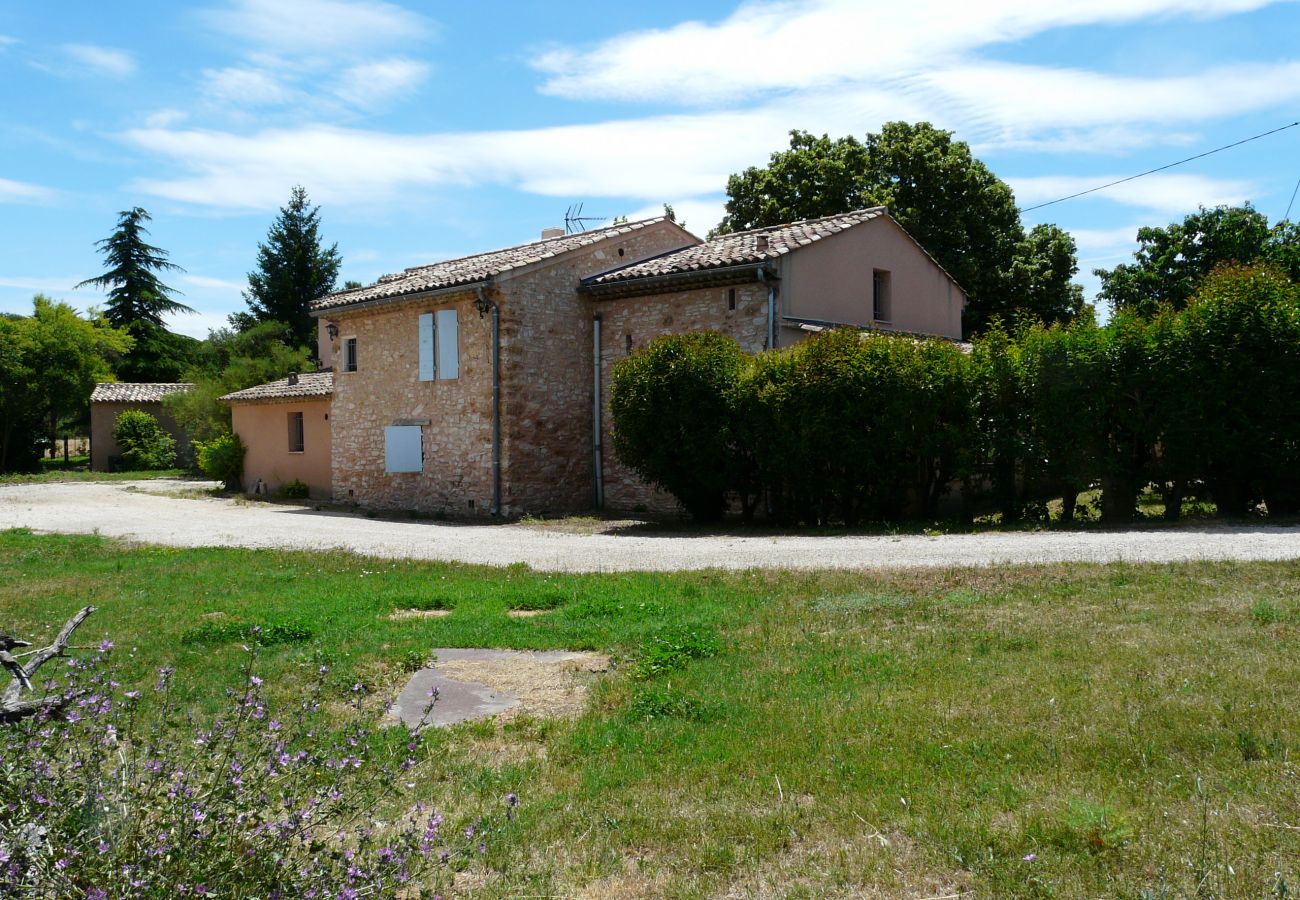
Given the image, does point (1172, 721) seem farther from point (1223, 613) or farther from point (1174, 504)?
point (1174, 504)

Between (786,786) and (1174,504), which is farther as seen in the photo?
(1174,504)

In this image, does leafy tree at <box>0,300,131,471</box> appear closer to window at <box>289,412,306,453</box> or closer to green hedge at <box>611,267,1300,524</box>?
window at <box>289,412,306,453</box>

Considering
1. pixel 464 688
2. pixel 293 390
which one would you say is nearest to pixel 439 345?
pixel 293 390

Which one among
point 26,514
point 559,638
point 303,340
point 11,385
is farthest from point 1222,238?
point 11,385

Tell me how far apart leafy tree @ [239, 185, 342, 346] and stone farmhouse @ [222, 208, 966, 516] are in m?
25.8

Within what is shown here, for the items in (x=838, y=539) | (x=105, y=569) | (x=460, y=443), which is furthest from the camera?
(x=460, y=443)

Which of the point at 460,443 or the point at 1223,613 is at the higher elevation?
the point at 460,443

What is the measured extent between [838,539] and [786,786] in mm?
9824

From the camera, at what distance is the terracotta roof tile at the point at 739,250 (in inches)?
741

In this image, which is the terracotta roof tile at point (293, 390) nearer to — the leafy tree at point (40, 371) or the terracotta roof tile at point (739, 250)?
the terracotta roof tile at point (739, 250)

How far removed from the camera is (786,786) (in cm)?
456

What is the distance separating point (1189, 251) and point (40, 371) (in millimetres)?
39718

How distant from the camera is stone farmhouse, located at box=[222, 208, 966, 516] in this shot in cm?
1948

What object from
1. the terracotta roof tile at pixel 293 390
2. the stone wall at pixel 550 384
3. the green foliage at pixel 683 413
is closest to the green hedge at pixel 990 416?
the green foliage at pixel 683 413
